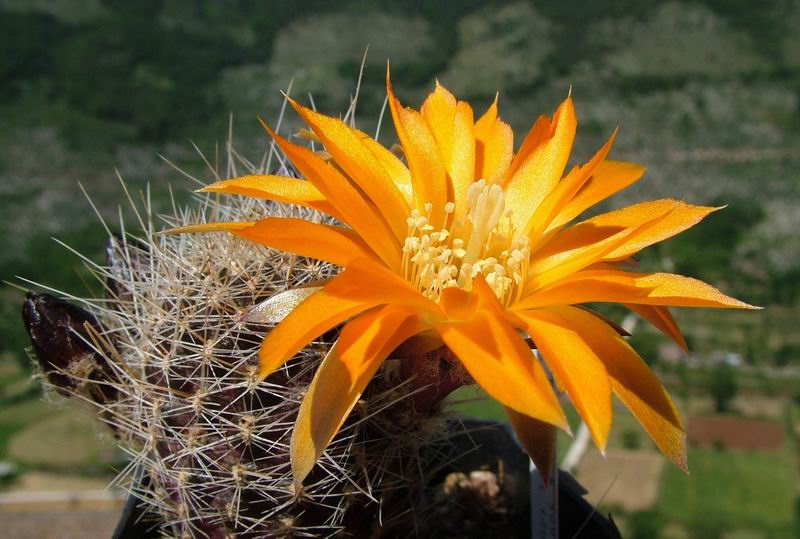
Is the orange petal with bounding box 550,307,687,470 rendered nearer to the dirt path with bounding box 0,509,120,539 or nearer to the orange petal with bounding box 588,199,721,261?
the orange petal with bounding box 588,199,721,261

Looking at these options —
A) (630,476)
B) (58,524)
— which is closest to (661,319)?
(58,524)

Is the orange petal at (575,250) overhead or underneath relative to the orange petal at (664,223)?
underneath

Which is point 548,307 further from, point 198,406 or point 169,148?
point 169,148

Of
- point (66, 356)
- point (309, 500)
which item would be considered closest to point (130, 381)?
point (66, 356)

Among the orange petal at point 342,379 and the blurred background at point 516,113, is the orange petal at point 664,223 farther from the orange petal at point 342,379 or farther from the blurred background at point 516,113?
the blurred background at point 516,113

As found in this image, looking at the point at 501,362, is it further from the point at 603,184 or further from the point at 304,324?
the point at 603,184

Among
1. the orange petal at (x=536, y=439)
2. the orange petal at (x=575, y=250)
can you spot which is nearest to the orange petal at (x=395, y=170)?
the orange petal at (x=575, y=250)
